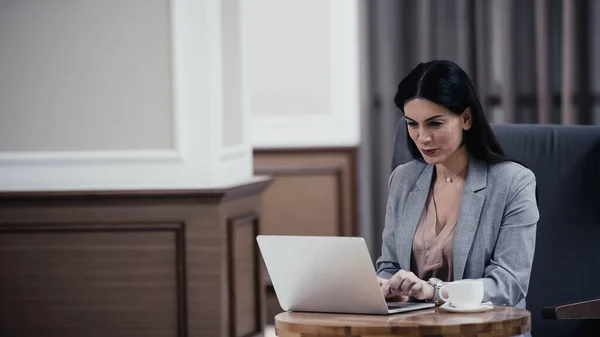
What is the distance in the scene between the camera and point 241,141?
4465 millimetres

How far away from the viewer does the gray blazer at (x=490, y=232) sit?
2.52 meters

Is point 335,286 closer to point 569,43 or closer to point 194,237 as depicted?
point 194,237

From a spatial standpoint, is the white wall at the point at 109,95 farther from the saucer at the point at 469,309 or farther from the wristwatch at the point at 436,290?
the saucer at the point at 469,309

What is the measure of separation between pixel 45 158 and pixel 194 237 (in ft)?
2.07

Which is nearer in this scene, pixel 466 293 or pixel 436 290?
pixel 466 293

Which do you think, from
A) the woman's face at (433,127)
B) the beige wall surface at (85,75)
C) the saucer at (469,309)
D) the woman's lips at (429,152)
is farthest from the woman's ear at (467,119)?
the beige wall surface at (85,75)

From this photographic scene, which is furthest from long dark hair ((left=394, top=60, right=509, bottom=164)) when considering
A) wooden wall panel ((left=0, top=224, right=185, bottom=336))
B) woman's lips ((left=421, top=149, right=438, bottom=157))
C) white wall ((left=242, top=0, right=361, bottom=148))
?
white wall ((left=242, top=0, right=361, bottom=148))

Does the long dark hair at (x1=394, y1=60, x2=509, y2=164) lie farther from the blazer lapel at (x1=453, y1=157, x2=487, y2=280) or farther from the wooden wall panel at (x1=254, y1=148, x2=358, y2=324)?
the wooden wall panel at (x1=254, y1=148, x2=358, y2=324)

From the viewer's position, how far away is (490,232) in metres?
2.59

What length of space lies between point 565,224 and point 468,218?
404 millimetres

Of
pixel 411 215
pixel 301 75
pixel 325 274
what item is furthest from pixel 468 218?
pixel 301 75

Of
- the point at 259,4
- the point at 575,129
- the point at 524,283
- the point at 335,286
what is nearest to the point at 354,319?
the point at 335,286

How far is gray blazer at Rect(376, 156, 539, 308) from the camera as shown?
99.1 inches

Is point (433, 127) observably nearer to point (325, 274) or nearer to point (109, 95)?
point (325, 274)
